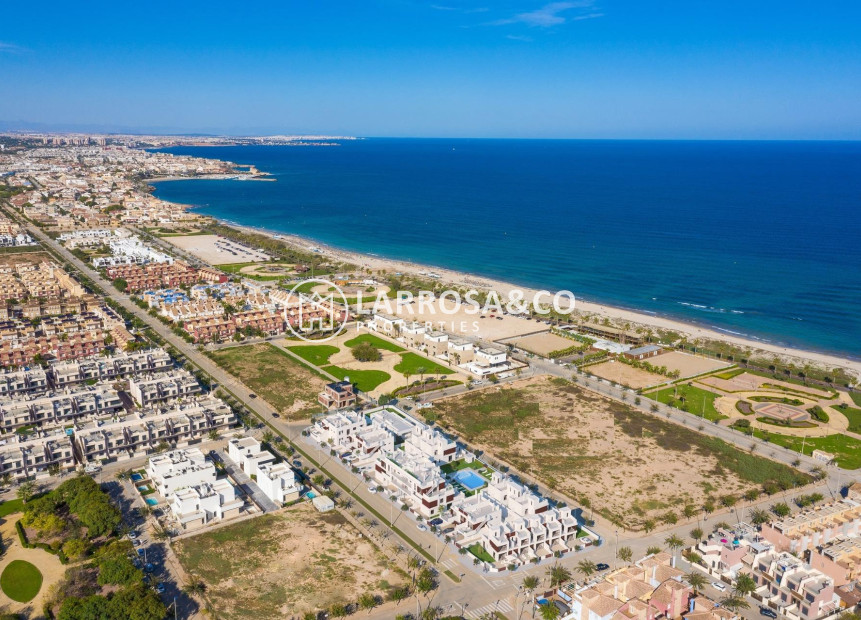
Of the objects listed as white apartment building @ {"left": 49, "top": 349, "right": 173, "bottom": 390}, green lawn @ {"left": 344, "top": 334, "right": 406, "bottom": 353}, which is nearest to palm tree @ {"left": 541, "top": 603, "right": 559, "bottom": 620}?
green lawn @ {"left": 344, "top": 334, "right": 406, "bottom": 353}

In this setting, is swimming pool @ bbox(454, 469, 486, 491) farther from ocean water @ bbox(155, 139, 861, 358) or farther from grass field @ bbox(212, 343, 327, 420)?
ocean water @ bbox(155, 139, 861, 358)

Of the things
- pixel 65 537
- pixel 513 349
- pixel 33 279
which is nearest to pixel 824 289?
pixel 513 349

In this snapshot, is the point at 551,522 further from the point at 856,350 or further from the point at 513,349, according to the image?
the point at 856,350

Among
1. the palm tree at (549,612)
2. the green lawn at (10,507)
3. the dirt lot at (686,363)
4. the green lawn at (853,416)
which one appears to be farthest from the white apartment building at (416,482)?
the green lawn at (853,416)

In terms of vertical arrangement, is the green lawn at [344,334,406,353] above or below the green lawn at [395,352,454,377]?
above

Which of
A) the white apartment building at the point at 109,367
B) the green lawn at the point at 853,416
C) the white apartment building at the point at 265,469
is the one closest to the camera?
the white apartment building at the point at 265,469

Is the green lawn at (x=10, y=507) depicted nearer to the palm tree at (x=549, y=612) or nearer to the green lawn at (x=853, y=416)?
the palm tree at (x=549, y=612)
